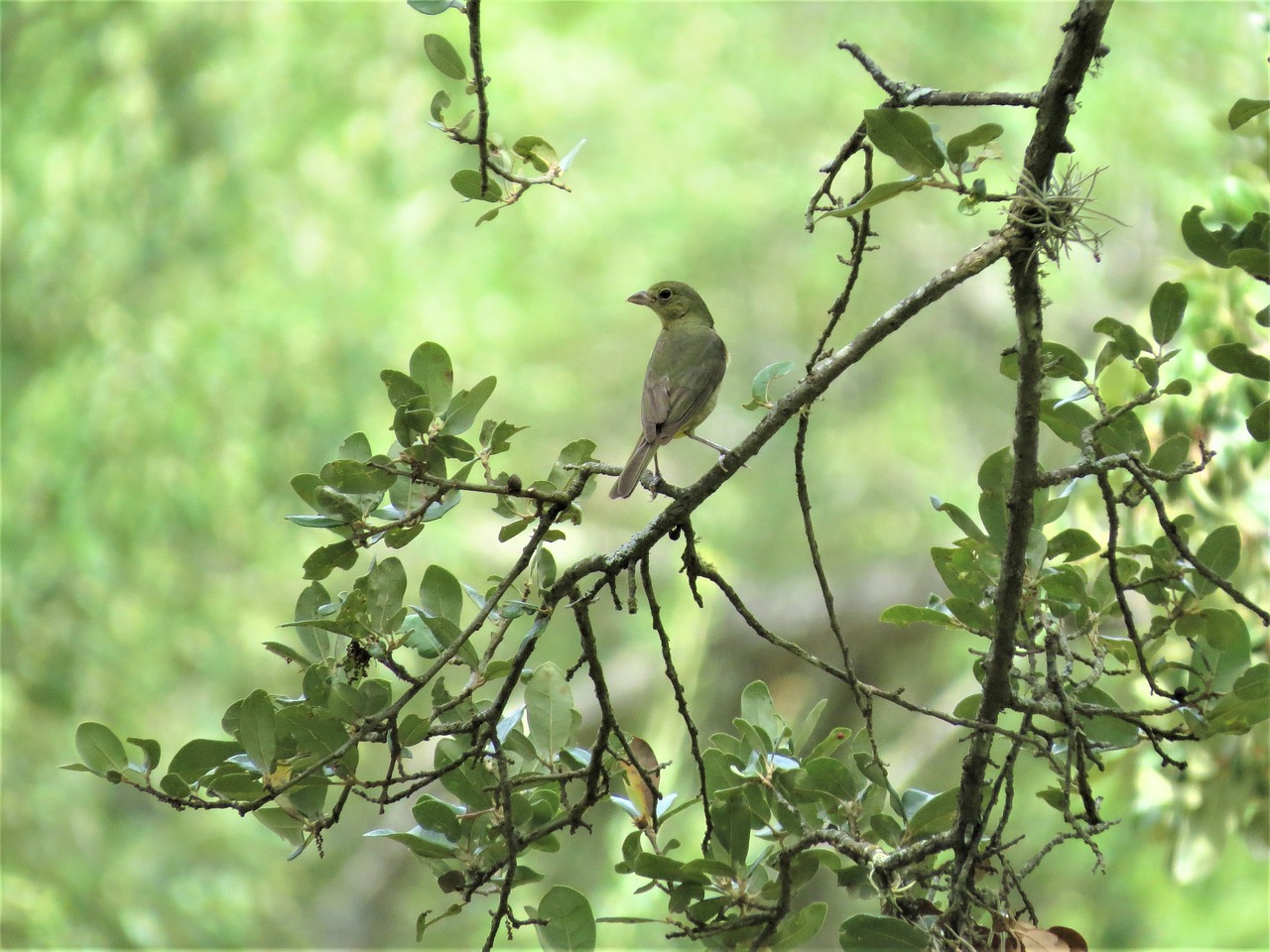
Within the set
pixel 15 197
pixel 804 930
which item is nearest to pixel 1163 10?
pixel 15 197

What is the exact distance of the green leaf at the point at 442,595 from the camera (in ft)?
5.76

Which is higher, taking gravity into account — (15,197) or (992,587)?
(15,197)

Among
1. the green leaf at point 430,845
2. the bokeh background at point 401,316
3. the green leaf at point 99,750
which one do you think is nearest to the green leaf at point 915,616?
the green leaf at point 430,845

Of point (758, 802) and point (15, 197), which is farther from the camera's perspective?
point (15, 197)

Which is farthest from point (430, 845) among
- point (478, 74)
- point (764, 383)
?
point (478, 74)

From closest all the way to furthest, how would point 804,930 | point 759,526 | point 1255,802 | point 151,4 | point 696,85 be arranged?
point 804,930 < point 1255,802 < point 151,4 < point 696,85 < point 759,526

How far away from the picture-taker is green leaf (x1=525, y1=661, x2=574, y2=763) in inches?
69.2

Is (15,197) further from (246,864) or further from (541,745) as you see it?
(541,745)

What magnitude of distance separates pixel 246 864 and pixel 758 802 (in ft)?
23.2

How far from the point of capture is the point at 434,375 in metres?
1.69

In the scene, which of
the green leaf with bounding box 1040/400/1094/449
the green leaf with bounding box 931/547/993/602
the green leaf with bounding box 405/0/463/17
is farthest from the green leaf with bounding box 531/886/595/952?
the green leaf with bounding box 405/0/463/17

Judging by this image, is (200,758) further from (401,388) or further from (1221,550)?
(1221,550)

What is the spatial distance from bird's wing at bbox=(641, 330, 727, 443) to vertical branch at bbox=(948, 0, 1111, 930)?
1477 mm

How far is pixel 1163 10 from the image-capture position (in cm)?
767
